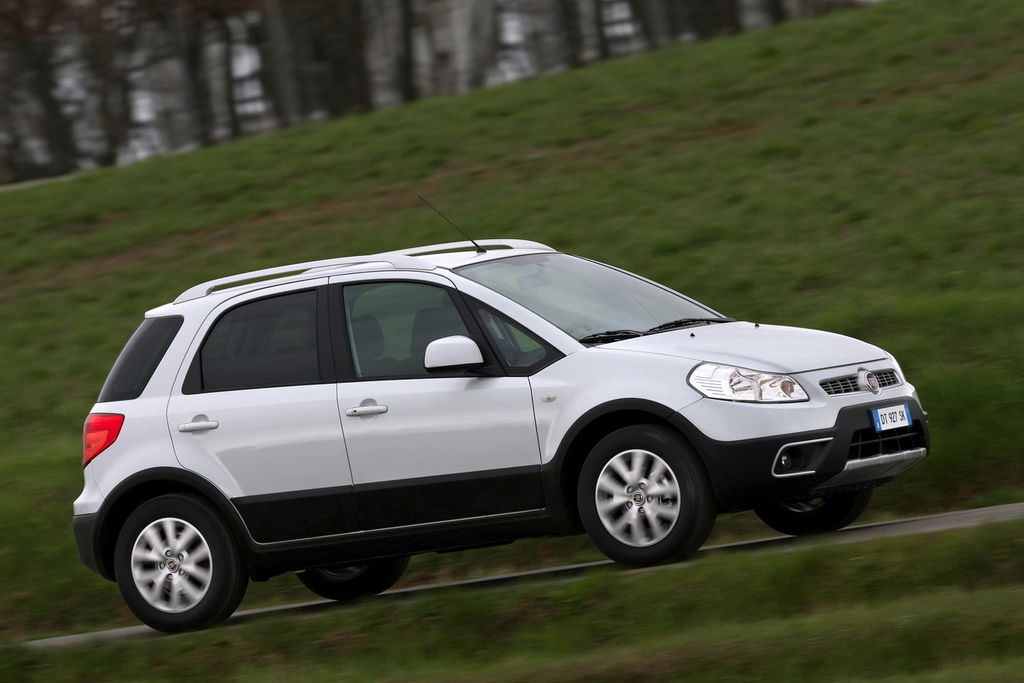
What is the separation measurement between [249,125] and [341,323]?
1793cm

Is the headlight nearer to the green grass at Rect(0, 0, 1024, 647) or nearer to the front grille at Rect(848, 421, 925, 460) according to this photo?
the front grille at Rect(848, 421, 925, 460)

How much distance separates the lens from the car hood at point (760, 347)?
7.28m

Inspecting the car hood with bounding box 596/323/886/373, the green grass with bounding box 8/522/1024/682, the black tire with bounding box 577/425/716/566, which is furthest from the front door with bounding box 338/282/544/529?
the car hood with bounding box 596/323/886/373

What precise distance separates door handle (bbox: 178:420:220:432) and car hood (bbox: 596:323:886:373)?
2255 millimetres

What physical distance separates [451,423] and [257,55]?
62.9 ft

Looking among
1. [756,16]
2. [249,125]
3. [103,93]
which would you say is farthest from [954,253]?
[103,93]

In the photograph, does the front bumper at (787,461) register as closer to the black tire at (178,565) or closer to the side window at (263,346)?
the side window at (263,346)

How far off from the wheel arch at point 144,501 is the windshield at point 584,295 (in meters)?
1.88

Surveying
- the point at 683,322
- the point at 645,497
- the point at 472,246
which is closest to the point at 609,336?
the point at 683,322

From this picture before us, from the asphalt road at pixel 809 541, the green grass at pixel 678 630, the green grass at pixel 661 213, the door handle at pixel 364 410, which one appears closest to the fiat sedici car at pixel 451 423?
the door handle at pixel 364 410

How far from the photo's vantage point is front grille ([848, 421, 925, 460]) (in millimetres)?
7293

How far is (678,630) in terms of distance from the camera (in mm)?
6645

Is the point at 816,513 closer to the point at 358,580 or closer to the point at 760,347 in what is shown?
the point at 760,347

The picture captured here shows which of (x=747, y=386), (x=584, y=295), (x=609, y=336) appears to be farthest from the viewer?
(x=584, y=295)
